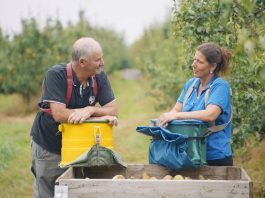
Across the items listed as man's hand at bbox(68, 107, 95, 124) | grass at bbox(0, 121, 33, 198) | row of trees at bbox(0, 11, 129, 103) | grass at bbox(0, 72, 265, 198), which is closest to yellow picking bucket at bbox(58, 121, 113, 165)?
man's hand at bbox(68, 107, 95, 124)

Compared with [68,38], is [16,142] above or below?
below

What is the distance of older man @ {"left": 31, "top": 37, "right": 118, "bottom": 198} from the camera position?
4.73m

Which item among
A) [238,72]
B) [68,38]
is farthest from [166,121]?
[68,38]

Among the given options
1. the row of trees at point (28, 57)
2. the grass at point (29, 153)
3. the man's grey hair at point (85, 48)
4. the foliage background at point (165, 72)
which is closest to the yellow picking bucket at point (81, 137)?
the man's grey hair at point (85, 48)

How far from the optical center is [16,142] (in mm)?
12594

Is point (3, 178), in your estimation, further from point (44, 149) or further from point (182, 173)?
point (182, 173)

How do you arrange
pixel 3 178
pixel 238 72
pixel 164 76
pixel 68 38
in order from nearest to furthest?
pixel 238 72 < pixel 3 178 < pixel 164 76 < pixel 68 38

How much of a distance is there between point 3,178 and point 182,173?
4.66 metres

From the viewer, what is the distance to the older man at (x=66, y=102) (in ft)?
15.5

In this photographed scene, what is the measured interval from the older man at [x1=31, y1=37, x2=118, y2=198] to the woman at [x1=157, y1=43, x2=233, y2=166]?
64 centimetres

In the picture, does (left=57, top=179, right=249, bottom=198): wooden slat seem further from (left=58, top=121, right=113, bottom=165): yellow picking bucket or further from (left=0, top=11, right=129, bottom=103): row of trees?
(left=0, top=11, right=129, bottom=103): row of trees

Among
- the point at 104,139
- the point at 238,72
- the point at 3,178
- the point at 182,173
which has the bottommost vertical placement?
the point at 3,178

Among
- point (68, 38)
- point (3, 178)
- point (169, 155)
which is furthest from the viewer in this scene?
point (68, 38)

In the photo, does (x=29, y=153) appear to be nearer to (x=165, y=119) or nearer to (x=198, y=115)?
(x=165, y=119)
